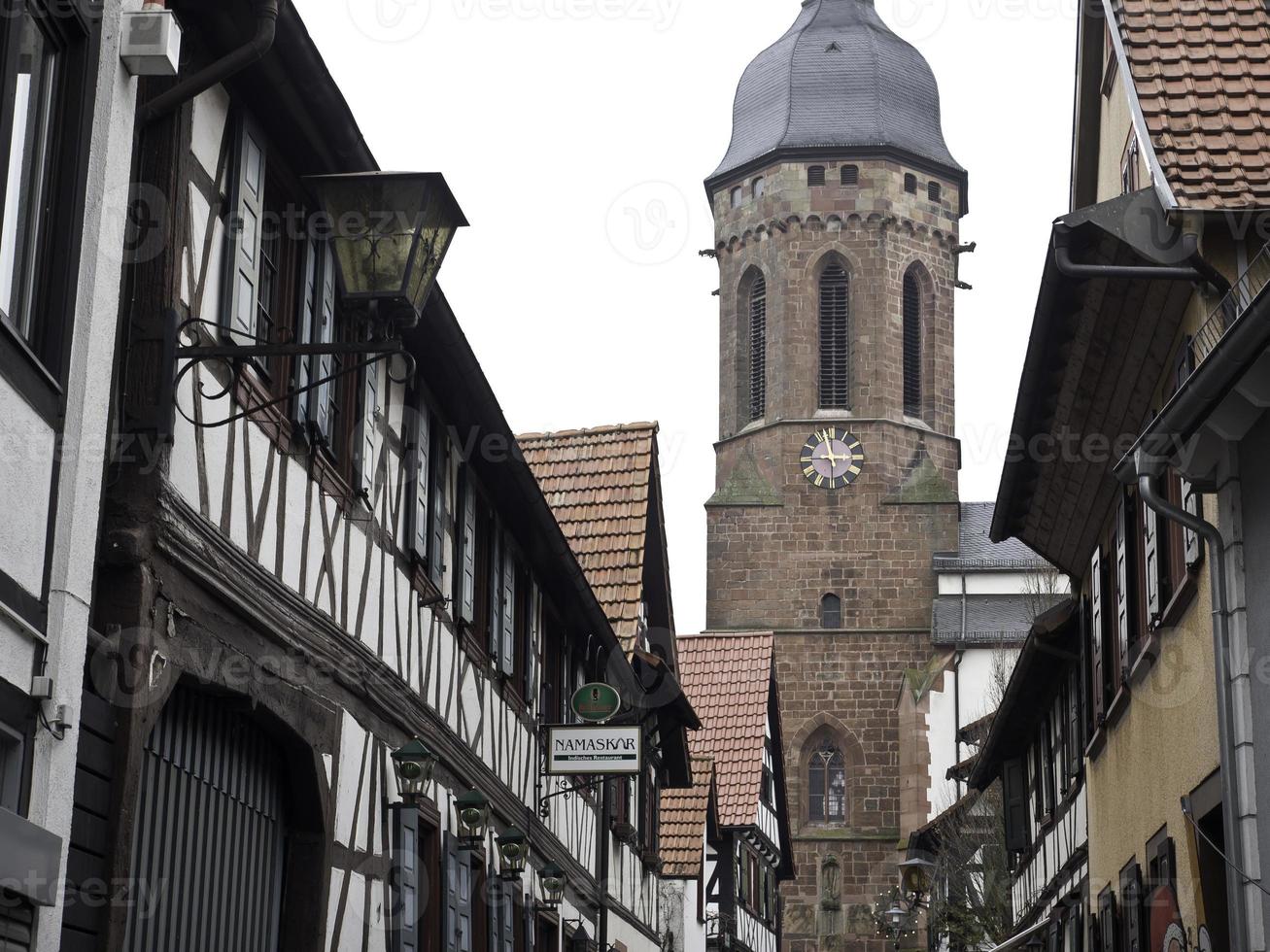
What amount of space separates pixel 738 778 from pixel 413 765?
80.7ft

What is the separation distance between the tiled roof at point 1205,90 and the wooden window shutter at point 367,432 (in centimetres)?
419

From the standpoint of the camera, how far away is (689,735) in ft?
118

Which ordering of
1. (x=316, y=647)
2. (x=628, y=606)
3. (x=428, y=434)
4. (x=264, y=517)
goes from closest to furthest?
(x=264, y=517), (x=316, y=647), (x=428, y=434), (x=628, y=606)

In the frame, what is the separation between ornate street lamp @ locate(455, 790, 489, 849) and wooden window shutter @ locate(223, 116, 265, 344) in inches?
185

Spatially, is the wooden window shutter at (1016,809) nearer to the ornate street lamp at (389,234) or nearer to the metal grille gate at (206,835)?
the metal grille gate at (206,835)

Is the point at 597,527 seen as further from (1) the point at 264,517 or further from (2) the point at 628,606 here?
(1) the point at 264,517

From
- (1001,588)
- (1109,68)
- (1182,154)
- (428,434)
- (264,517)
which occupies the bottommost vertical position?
(264,517)

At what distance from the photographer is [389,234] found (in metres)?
7.54

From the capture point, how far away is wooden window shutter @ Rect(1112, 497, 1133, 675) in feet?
45.7

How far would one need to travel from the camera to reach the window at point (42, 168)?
21.4 ft

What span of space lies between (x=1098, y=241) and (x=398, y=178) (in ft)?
16.6

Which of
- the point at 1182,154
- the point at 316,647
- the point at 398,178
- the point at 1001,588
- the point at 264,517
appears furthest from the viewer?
the point at 1001,588

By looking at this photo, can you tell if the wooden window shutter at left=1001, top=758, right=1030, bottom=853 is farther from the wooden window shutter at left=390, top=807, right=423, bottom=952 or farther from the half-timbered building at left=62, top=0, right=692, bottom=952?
the wooden window shutter at left=390, top=807, right=423, bottom=952

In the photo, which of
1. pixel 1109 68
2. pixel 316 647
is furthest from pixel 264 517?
pixel 1109 68
